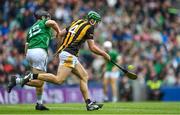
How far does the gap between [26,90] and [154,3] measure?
1110 centimetres

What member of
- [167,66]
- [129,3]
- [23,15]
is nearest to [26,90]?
[23,15]

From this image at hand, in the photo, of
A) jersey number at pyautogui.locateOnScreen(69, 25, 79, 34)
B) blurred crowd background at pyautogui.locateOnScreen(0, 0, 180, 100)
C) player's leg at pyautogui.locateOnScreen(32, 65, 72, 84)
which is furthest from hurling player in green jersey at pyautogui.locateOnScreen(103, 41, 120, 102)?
player's leg at pyautogui.locateOnScreen(32, 65, 72, 84)

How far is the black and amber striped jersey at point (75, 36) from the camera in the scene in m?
17.1

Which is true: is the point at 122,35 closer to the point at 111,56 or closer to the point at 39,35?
the point at 111,56

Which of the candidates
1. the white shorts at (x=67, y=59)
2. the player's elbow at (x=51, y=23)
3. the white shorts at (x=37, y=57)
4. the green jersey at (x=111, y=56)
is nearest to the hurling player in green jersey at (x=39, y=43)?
the white shorts at (x=37, y=57)

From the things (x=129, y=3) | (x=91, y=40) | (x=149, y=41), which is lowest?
(x=91, y=40)

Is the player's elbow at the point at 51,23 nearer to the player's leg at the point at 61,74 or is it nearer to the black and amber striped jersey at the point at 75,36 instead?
the black and amber striped jersey at the point at 75,36

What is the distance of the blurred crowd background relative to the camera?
2817cm

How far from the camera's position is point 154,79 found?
96.5ft

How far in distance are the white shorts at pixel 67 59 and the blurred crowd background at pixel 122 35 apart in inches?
370

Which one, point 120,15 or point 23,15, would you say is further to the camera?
point 120,15

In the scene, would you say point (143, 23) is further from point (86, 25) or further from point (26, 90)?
point (86, 25)

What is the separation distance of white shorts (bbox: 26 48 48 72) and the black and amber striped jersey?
2.52ft

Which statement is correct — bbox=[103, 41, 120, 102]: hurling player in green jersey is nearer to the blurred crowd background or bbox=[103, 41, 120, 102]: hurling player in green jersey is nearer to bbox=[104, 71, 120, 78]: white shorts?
bbox=[104, 71, 120, 78]: white shorts
